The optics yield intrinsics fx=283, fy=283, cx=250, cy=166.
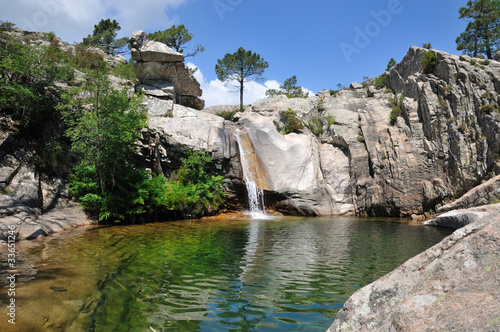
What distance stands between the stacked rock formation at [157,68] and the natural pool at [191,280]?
1890 centimetres

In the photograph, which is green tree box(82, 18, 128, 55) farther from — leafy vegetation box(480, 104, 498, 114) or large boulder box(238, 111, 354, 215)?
leafy vegetation box(480, 104, 498, 114)

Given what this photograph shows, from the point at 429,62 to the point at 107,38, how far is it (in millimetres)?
54127

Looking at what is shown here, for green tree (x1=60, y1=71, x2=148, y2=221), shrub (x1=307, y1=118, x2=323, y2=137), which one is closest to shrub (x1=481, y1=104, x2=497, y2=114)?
shrub (x1=307, y1=118, x2=323, y2=137)

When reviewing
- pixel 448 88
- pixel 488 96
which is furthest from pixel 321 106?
pixel 488 96

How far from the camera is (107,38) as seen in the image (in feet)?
177

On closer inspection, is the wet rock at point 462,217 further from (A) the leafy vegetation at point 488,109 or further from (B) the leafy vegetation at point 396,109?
(B) the leafy vegetation at point 396,109

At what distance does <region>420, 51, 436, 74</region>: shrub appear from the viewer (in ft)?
81.7

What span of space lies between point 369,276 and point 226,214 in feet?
47.7

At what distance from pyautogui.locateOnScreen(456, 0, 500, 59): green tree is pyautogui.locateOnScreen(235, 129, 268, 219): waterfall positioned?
3058 centimetres

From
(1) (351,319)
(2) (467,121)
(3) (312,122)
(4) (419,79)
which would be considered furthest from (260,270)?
(4) (419,79)

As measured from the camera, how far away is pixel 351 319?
2389 mm

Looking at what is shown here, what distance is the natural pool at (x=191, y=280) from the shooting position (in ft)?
14.8

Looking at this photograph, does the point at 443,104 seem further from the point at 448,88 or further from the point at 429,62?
the point at 429,62

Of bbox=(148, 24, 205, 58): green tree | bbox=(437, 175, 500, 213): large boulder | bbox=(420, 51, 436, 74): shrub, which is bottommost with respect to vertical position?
bbox=(437, 175, 500, 213): large boulder
